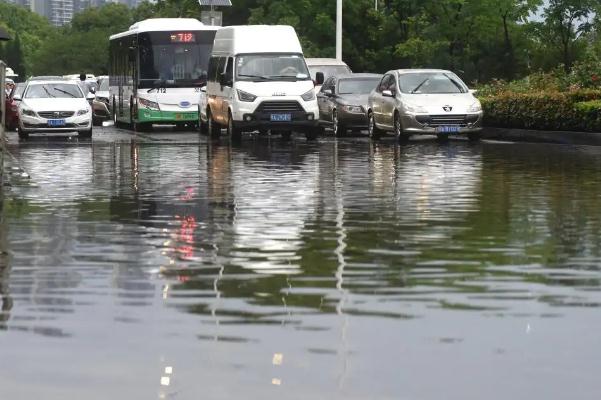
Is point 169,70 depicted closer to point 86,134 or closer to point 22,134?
point 86,134

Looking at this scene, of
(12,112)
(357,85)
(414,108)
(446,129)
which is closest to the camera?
(446,129)

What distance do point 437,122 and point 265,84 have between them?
4240 millimetres

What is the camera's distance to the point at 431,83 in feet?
116

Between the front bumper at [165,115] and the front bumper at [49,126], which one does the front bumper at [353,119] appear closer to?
the front bumper at [165,115]

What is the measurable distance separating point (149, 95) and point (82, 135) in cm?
395

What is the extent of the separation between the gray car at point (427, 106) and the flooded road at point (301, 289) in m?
13.1

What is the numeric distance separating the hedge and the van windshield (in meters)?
4.52

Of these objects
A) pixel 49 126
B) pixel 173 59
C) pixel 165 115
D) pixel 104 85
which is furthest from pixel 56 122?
pixel 104 85

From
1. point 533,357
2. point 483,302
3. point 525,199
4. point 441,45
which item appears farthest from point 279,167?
point 441,45

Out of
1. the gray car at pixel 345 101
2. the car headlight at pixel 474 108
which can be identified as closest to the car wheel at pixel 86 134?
the gray car at pixel 345 101

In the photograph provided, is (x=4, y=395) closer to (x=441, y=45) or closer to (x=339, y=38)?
(x=339, y=38)

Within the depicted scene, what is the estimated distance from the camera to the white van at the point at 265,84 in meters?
35.8

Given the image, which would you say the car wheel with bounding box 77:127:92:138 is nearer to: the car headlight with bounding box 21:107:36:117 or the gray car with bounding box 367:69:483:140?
the car headlight with bounding box 21:107:36:117

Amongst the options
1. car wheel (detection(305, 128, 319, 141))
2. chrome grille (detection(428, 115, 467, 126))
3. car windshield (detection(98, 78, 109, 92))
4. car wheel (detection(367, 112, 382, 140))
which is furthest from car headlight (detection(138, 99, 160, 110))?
car windshield (detection(98, 78, 109, 92))
